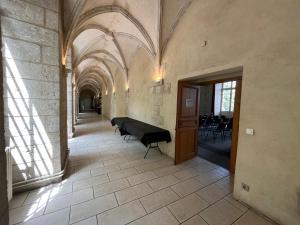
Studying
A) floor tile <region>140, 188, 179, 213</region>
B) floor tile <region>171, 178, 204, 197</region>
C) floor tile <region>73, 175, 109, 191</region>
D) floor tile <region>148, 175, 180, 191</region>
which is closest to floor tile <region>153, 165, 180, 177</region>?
floor tile <region>148, 175, 180, 191</region>

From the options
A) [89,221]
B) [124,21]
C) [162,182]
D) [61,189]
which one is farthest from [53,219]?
[124,21]

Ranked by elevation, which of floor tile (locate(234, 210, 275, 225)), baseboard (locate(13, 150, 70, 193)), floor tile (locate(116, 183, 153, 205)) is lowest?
floor tile (locate(234, 210, 275, 225))

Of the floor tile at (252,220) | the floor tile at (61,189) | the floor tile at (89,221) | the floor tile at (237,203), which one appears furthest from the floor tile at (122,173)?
the floor tile at (252,220)

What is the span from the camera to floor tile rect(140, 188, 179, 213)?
1.98m

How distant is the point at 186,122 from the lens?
11.9 ft

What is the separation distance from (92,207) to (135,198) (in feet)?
2.09

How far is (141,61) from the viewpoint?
567cm

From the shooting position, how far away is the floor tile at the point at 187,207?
72.5 inches

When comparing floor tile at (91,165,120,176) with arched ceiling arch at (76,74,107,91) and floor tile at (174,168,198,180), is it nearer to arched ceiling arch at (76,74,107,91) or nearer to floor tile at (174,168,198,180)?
floor tile at (174,168,198,180)

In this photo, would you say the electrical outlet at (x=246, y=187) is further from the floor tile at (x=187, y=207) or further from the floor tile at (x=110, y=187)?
the floor tile at (x=110, y=187)

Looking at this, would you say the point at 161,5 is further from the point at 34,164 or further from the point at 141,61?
the point at 34,164

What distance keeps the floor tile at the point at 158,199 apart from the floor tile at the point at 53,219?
3.41 ft

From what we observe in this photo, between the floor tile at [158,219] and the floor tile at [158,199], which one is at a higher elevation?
the floor tile at [158,199]

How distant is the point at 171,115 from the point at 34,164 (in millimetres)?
3098
